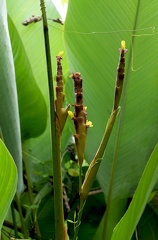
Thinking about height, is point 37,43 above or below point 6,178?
above

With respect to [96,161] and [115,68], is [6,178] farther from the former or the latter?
[115,68]

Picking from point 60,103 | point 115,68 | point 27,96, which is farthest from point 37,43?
point 60,103

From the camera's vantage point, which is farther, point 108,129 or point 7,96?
point 7,96

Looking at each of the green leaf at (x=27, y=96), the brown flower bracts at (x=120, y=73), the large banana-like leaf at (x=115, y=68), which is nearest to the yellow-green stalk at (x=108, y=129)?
the brown flower bracts at (x=120, y=73)

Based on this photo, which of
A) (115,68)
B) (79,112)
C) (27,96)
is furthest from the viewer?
(27,96)

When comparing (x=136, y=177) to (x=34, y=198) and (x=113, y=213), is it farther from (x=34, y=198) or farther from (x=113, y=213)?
(x=34, y=198)
